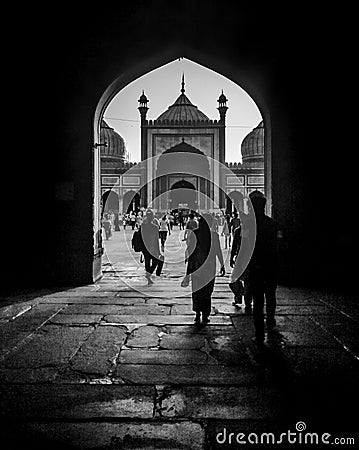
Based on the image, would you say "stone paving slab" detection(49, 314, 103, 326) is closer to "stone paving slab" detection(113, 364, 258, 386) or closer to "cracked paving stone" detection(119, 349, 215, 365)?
"cracked paving stone" detection(119, 349, 215, 365)

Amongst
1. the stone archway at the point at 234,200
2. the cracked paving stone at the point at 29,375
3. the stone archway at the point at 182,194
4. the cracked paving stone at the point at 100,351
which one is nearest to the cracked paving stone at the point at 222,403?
the cracked paving stone at the point at 100,351

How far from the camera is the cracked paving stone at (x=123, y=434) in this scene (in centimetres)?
210

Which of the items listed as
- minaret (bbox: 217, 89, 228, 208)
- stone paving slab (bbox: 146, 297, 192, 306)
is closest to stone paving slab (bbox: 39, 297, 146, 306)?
stone paving slab (bbox: 146, 297, 192, 306)

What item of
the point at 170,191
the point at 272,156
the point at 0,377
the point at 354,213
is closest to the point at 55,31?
the point at 272,156

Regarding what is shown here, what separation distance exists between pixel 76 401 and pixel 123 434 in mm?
486

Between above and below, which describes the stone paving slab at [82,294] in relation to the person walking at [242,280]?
below

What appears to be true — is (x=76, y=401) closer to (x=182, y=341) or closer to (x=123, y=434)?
(x=123, y=434)

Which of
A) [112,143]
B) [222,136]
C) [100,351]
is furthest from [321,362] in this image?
[112,143]

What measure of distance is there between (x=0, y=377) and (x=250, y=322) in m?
2.29

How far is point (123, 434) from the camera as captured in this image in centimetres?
221

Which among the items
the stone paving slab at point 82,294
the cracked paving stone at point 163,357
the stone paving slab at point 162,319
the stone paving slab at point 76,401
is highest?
the stone paving slab at point 82,294

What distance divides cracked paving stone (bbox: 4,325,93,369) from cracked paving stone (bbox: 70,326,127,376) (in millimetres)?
69

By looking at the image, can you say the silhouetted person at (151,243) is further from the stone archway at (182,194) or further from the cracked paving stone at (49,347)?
the stone archway at (182,194)

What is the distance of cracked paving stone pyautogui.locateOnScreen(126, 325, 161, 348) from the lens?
147 inches
